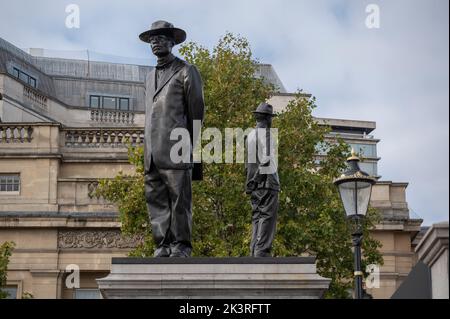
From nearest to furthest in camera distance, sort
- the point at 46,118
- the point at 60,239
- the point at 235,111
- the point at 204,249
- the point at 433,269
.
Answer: the point at 433,269, the point at 204,249, the point at 235,111, the point at 60,239, the point at 46,118

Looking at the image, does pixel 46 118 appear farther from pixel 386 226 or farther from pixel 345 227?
pixel 345 227

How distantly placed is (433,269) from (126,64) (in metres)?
47.3

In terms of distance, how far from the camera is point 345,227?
33.0 meters

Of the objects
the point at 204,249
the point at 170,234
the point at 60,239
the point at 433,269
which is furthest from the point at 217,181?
the point at 433,269

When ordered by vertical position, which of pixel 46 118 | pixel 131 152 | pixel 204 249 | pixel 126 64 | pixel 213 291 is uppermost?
pixel 126 64

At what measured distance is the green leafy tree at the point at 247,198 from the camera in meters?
31.8

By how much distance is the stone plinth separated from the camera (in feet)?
49.2

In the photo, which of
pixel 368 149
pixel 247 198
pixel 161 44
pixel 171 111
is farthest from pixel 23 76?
pixel 171 111

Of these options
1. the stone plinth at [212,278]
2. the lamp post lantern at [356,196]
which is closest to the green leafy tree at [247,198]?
the lamp post lantern at [356,196]

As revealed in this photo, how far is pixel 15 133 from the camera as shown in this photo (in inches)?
1555

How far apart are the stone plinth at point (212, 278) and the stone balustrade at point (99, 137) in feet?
81.8

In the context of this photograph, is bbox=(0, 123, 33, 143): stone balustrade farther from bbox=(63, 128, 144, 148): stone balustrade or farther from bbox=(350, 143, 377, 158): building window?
bbox=(350, 143, 377, 158): building window

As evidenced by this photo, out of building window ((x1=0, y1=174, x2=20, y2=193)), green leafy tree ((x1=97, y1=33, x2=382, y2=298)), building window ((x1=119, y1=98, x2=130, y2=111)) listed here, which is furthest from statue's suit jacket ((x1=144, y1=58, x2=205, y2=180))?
building window ((x1=119, y1=98, x2=130, y2=111))

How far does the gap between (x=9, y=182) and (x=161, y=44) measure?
23.8 meters
